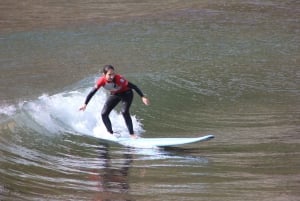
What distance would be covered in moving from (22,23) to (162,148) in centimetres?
2331

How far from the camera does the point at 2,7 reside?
127 feet

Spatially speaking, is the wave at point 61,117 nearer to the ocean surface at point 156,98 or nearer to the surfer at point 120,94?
the ocean surface at point 156,98

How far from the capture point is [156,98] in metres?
19.6

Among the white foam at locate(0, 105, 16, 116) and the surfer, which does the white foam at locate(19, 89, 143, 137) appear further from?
the surfer

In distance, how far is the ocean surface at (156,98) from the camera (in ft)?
35.8

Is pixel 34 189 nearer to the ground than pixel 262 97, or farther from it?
farther from it

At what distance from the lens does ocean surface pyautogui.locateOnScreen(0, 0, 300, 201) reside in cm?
1090

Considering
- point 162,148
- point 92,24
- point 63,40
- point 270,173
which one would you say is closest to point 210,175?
point 270,173

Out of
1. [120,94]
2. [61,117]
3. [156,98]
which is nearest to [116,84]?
[120,94]

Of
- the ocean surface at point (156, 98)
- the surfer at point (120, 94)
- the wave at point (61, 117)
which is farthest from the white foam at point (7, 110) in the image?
the surfer at point (120, 94)

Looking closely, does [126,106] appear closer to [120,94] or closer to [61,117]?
[120,94]

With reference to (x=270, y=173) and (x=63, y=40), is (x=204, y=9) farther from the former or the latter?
(x=270, y=173)

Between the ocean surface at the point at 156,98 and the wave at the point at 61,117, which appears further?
the wave at the point at 61,117

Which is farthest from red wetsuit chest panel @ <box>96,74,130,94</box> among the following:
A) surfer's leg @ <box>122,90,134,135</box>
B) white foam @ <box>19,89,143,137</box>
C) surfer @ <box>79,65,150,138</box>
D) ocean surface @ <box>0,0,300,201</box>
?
white foam @ <box>19,89,143,137</box>
